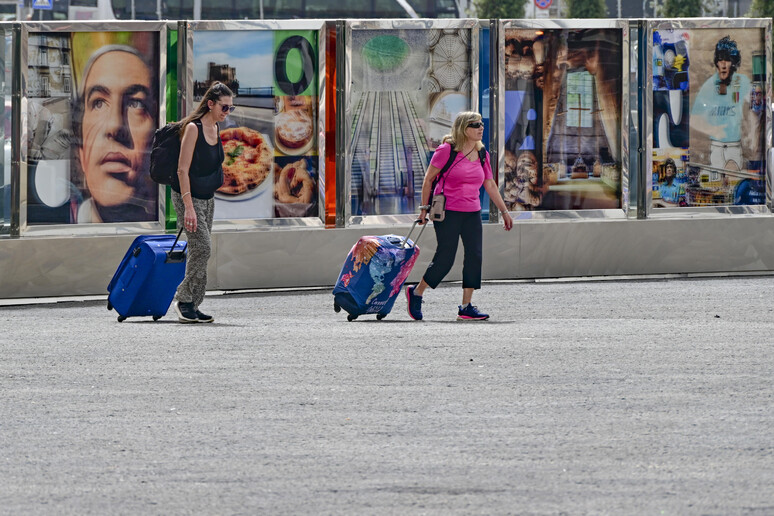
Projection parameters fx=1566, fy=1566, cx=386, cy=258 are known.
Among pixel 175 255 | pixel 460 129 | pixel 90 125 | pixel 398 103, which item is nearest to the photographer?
pixel 175 255

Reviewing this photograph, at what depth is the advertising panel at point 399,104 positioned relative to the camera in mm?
14578

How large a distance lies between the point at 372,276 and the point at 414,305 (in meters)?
0.46

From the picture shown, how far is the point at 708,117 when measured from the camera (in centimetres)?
1572

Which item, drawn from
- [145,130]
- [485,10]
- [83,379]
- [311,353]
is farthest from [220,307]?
[485,10]

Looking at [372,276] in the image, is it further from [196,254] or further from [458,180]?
[196,254]

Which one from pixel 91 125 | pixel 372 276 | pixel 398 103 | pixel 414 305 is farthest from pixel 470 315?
pixel 91 125

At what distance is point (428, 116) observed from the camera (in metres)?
14.8

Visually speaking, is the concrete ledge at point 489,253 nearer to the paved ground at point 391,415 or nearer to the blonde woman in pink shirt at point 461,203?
the paved ground at point 391,415

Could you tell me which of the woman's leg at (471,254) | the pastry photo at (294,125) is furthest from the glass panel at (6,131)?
the woman's leg at (471,254)

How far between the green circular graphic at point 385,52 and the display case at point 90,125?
76.7 inches

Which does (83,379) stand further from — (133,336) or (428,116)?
(428,116)

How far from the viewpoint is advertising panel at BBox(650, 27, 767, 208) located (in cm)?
1548

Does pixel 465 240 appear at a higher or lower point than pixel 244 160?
lower

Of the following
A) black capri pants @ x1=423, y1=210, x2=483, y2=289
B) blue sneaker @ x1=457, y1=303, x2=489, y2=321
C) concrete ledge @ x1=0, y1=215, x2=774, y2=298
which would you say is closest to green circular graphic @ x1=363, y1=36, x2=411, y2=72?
concrete ledge @ x1=0, y1=215, x2=774, y2=298
